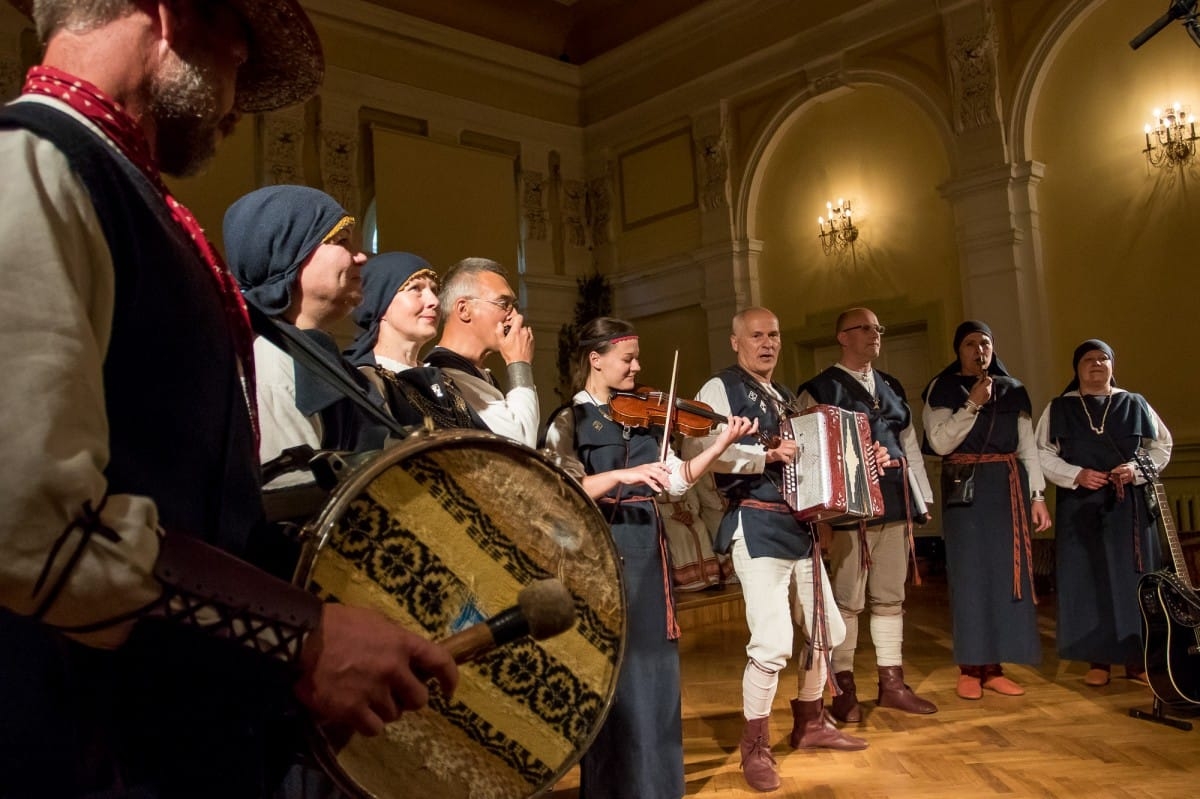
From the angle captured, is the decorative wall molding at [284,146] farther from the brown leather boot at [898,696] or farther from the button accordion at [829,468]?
the brown leather boot at [898,696]

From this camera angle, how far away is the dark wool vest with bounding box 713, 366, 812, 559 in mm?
3344

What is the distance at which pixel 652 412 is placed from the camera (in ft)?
10.1

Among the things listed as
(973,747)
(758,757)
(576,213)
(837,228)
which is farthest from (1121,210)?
(758,757)

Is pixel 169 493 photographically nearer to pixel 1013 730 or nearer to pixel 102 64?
pixel 102 64

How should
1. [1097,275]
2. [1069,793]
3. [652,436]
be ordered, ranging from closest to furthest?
[1069,793] < [652,436] < [1097,275]

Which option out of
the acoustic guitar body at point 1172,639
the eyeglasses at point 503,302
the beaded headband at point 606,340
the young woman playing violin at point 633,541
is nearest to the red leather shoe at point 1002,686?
the acoustic guitar body at point 1172,639

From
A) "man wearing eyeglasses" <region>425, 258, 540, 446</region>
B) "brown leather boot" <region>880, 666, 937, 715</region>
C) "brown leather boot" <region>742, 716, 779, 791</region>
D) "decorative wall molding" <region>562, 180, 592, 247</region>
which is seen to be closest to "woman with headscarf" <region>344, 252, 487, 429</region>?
"man wearing eyeglasses" <region>425, 258, 540, 446</region>

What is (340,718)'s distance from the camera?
2.61 feet

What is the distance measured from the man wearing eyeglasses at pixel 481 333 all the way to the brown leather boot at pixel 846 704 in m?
2.16

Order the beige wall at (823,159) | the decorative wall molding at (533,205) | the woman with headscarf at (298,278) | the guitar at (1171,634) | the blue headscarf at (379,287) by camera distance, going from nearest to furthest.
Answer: the woman with headscarf at (298,278) < the blue headscarf at (379,287) < the guitar at (1171,634) < the beige wall at (823,159) < the decorative wall molding at (533,205)

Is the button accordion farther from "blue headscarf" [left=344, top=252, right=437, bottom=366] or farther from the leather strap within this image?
the leather strap

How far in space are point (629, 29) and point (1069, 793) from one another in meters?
9.12

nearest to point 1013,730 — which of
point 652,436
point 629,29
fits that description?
point 652,436

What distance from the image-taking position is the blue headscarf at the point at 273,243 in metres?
1.61
